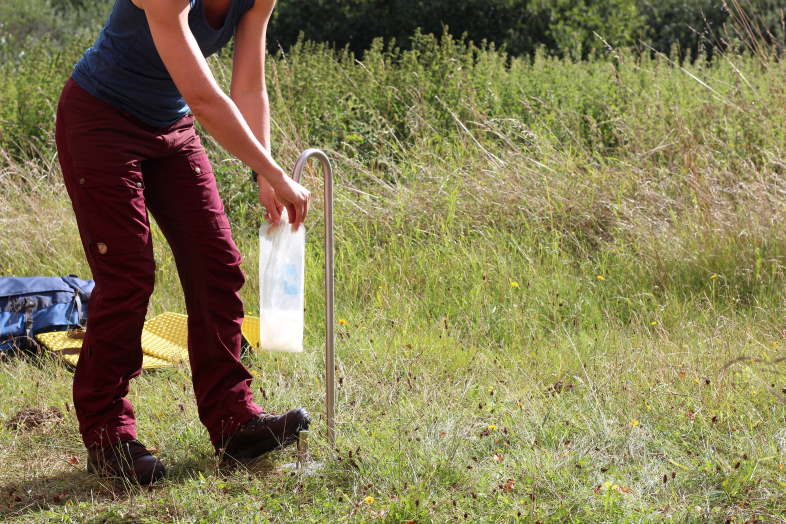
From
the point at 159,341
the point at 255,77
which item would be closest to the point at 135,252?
the point at 255,77

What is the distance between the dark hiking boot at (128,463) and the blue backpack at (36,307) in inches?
56.2

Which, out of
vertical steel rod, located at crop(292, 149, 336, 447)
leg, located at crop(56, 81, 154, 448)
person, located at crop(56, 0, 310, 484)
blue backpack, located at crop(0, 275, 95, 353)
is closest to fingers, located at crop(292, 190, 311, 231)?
person, located at crop(56, 0, 310, 484)

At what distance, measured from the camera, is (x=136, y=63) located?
2.78m

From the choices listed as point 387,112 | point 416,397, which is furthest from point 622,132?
point 416,397

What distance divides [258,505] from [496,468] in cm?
70

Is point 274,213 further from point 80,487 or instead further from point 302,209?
point 80,487

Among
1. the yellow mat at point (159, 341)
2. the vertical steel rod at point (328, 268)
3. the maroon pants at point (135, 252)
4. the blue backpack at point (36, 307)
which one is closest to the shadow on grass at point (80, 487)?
the maroon pants at point (135, 252)

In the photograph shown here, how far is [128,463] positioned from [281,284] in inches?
29.2

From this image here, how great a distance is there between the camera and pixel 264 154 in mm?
2641

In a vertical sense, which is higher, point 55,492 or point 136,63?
point 136,63

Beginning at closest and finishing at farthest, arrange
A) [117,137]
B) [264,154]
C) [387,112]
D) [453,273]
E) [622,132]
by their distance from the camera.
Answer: [264,154] → [117,137] → [453,273] → [622,132] → [387,112]

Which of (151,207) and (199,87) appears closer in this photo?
(199,87)

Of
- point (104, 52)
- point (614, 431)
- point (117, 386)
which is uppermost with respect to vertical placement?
point (104, 52)

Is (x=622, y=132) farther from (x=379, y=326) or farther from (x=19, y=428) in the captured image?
(x=19, y=428)
